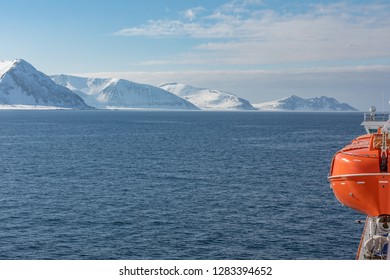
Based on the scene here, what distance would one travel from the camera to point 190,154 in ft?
414

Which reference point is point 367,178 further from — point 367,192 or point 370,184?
point 367,192

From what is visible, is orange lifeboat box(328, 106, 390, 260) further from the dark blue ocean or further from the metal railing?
the metal railing

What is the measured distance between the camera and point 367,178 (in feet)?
99.2

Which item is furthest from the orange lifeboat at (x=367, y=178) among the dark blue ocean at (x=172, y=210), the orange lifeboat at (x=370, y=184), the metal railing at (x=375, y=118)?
the metal railing at (x=375, y=118)

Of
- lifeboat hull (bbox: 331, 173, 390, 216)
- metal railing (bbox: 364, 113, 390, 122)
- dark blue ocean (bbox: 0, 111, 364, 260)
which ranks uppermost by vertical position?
metal railing (bbox: 364, 113, 390, 122)

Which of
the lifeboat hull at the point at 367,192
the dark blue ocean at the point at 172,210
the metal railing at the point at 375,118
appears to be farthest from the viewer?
the metal railing at the point at 375,118

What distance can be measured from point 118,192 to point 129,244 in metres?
26.4

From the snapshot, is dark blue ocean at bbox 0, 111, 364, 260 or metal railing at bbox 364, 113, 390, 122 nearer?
dark blue ocean at bbox 0, 111, 364, 260

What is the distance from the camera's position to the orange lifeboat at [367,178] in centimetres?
2997

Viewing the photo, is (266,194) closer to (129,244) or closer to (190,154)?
(129,244)

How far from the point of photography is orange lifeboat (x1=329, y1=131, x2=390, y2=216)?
30.0 meters

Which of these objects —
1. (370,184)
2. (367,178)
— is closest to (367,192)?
(370,184)

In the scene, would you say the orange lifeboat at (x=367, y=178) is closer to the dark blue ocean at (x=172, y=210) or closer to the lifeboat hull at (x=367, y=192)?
the lifeboat hull at (x=367, y=192)

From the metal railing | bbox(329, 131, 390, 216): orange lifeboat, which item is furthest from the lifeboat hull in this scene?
the metal railing
